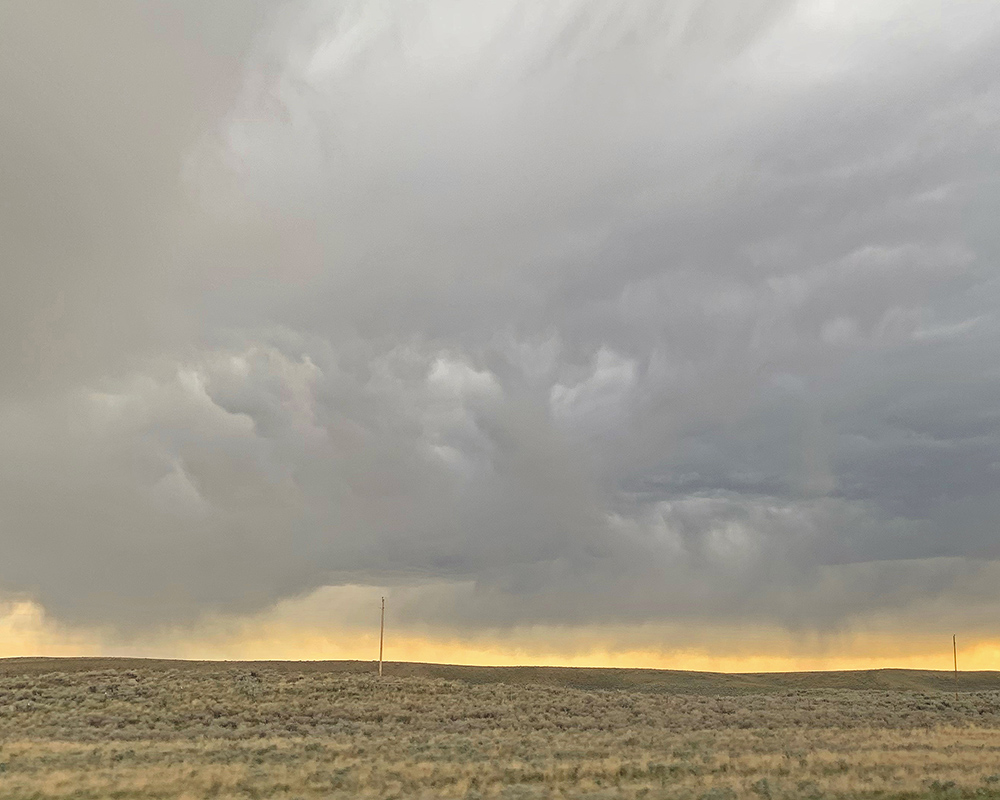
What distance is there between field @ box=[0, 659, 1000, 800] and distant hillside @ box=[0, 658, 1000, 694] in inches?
442

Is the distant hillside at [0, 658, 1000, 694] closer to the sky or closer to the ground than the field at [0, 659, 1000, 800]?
closer to the sky

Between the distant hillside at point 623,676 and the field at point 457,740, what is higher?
the distant hillside at point 623,676

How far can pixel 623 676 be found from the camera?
94250 mm

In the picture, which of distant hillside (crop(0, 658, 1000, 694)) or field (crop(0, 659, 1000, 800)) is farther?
distant hillside (crop(0, 658, 1000, 694))

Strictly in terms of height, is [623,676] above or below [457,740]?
above

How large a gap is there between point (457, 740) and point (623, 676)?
185 feet

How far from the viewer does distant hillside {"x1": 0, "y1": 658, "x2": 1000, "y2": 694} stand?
85750 millimetres

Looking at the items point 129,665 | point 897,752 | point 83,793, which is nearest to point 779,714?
point 897,752

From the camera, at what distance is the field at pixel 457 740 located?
93.3 feet

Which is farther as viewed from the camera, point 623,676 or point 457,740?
point 623,676

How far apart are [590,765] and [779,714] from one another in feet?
82.4

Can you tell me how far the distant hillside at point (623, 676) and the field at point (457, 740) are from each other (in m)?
11.2

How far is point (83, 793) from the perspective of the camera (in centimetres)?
2731

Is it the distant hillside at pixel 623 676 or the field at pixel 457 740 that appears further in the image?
the distant hillside at pixel 623 676
